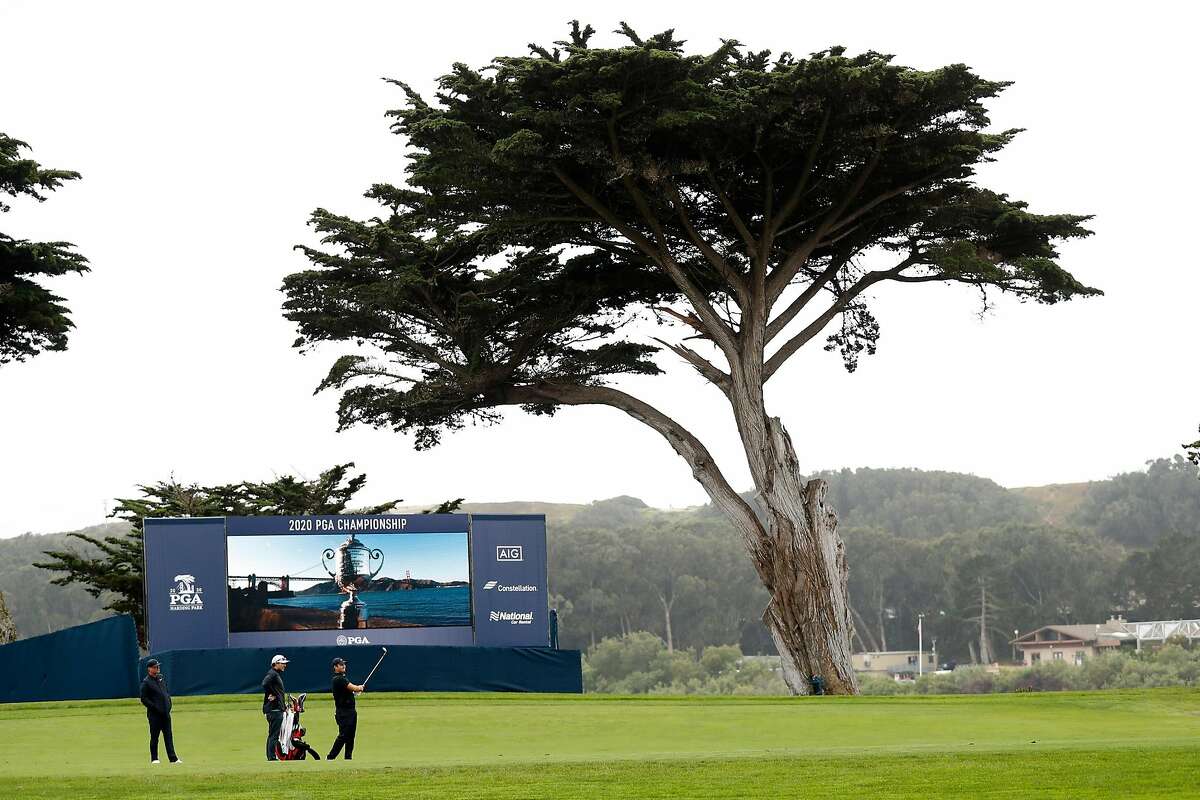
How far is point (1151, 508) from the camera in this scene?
530 ft

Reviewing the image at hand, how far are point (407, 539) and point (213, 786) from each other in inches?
719

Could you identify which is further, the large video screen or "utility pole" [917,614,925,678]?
"utility pole" [917,614,925,678]

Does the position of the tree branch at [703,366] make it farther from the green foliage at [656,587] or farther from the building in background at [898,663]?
the building in background at [898,663]

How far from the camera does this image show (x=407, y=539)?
109 feet

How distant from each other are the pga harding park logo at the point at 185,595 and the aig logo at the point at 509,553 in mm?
5810

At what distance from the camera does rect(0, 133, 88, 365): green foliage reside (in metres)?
34.9

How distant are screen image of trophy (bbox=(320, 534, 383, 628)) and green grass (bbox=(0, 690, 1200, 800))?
4.39 m

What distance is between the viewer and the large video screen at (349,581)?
106 feet

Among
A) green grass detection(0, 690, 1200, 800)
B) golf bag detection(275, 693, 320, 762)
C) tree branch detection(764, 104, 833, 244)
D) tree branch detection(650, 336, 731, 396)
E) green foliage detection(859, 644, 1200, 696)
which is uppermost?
tree branch detection(764, 104, 833, 244)

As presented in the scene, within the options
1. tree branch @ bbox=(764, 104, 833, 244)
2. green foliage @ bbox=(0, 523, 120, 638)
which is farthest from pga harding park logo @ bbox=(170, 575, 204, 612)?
green foliage @ bbox=(0, 523, 120, 638)

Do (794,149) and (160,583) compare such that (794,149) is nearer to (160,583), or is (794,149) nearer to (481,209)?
(481,209)

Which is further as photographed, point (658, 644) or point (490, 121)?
point (658, 644)

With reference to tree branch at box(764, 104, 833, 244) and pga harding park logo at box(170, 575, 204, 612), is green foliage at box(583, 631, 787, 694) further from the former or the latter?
pga harding park logo at box(170, 575, 204, 612)

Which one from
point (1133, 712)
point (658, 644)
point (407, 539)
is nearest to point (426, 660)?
point (407, 539)
